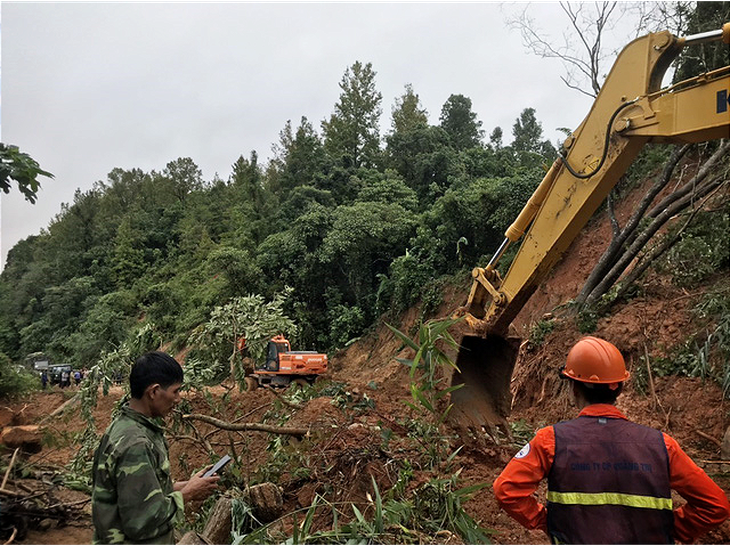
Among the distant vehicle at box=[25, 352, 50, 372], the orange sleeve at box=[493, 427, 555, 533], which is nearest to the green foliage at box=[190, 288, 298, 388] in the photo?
the orange sleeve at box=[493, 427, 555, 533]

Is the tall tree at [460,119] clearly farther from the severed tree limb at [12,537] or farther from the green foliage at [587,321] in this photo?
the severed tree limb at [12,537]

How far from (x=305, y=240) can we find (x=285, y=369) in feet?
25.6

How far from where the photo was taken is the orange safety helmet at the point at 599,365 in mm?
2125

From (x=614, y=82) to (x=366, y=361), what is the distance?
13.7 metres

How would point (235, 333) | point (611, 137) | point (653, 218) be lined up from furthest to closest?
1. point (653, 218)
2. point (235, 333)
3. point (611, 137)

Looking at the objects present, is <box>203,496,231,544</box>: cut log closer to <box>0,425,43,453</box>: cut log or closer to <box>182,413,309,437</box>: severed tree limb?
<box>182,413,309,437</box>: severed tree limb

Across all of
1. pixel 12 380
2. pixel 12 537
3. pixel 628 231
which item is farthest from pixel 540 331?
pixel 12 380

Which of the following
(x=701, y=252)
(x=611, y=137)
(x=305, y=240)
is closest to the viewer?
(x=611, y=137)

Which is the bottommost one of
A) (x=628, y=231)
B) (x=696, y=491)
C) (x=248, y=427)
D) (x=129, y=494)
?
(x=248, y=427)

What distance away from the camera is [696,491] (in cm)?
201

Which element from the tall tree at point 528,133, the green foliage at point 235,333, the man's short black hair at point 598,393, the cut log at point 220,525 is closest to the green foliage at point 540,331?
the green foliage at point 235,333

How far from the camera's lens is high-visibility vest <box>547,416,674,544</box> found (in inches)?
75.4

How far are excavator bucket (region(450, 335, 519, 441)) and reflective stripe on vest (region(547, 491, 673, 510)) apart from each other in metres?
3.32

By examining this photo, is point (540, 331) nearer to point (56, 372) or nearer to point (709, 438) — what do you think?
point (709, 438)
